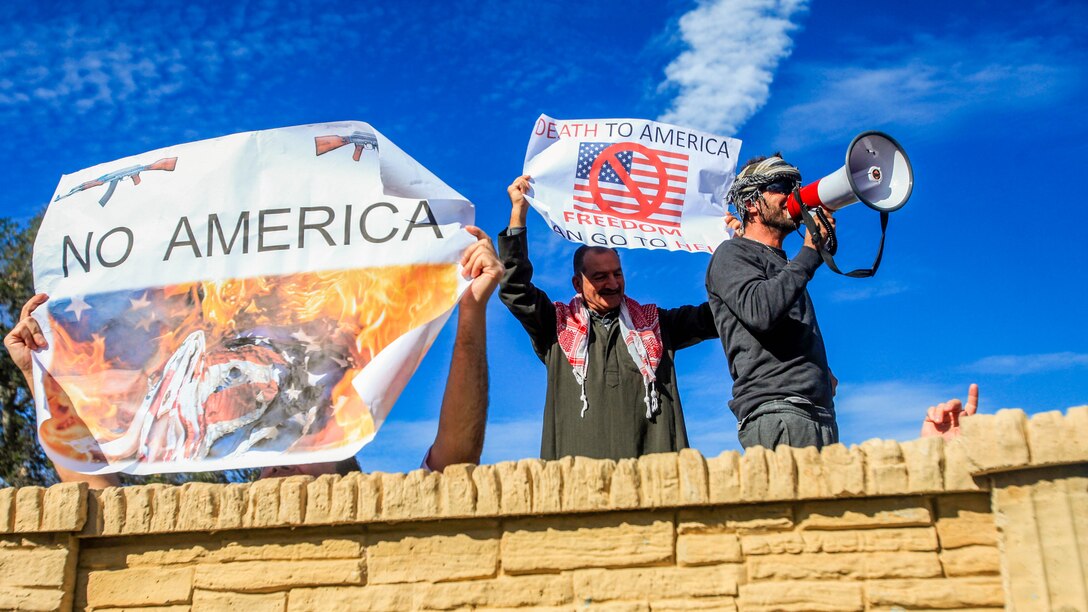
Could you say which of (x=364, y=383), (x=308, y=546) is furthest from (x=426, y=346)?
(x=308, y=546)

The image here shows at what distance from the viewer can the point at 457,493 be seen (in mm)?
3010

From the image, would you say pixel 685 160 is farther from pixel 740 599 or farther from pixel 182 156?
pixel 740 599

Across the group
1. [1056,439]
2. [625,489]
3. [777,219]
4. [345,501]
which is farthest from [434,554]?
[777,219]

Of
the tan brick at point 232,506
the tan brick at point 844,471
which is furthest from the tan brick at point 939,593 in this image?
the tan brick at point 232,506

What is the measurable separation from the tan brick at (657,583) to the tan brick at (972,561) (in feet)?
1.88

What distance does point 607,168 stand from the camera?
4.96 m

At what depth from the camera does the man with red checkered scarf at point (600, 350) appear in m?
4.10

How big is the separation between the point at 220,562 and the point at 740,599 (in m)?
1.67

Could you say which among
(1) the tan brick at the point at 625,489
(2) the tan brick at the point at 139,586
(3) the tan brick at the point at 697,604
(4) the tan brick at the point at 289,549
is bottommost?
(3) the tan brick at the point at 697,604

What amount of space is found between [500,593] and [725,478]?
2.51 feet

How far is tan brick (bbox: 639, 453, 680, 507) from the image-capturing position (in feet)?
9.43

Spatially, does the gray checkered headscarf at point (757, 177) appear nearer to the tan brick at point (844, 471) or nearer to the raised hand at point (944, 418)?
the raised hand at point (944, 418)

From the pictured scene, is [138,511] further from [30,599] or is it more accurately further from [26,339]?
[26,339]

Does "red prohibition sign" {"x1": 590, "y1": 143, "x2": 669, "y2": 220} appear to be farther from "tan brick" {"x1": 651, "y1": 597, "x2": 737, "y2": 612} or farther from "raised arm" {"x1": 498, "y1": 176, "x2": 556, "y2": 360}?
"tan brick" {"x1": 651, "y1": 597, "x2": 737, "y2": 612}
